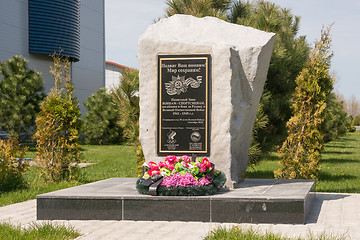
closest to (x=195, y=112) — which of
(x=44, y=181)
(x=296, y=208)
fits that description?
(x=296, y=208)

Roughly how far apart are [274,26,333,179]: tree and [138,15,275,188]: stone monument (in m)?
1.84

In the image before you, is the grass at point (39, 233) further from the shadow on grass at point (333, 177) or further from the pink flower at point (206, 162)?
the shadow on grass at point (333, 177)

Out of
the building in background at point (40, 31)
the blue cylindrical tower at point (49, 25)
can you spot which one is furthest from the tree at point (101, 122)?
the blue cylindrical tower at point (49, 25)

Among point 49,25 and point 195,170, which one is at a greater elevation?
point 49,25

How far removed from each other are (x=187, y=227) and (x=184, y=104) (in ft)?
7.00

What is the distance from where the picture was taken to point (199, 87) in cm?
689

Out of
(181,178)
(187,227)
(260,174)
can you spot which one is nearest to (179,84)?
(181,178)

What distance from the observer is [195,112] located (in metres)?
6.91

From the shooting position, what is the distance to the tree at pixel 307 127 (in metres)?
8.62

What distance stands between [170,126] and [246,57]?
1.58 metres

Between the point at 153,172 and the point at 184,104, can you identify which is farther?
the point at 184,104

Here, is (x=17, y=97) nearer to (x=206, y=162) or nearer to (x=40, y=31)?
(x=40, y=31)

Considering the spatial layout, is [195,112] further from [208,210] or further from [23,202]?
Result: [23,202]

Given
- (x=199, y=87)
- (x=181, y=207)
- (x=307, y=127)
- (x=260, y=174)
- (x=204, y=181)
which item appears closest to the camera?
(x=181, y=207)
